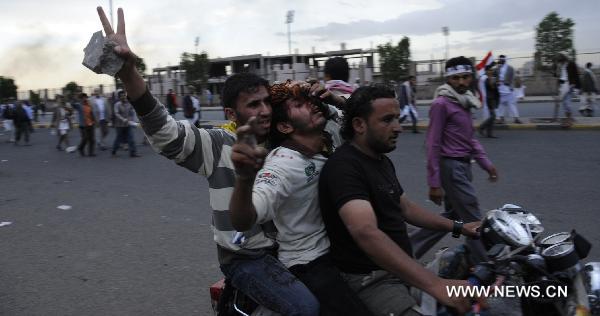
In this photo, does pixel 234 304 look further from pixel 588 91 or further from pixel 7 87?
pixel 7 87

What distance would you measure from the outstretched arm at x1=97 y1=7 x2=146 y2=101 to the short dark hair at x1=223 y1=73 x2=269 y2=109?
38cm

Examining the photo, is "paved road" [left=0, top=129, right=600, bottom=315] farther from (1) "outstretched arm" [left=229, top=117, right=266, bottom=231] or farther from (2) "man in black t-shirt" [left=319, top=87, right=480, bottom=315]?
(1) "outstretched arm" [left=229, top=117, right=266, bottom=231]

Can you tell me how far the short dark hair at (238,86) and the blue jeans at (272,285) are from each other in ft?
2.39

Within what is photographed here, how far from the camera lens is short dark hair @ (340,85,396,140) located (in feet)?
7.63

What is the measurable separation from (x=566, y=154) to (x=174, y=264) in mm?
7460

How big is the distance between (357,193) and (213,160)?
72 cm

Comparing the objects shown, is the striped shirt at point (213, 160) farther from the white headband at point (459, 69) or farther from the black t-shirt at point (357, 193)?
the white headband at point (459, 69)

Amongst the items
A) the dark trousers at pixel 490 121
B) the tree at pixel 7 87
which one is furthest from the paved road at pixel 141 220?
the tree at pixel 7 87

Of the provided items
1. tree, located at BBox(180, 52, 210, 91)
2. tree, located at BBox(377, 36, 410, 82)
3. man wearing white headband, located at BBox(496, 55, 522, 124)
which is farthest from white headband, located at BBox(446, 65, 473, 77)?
tree, located at BBox(180, 52, 210, 91)

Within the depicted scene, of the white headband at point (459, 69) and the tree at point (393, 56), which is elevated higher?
the tree at point (393, 56)

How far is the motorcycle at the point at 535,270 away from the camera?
226 cm

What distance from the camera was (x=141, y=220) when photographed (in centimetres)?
657

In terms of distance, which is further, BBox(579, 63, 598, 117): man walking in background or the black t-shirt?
BBox(579, 63, 598, 117): man walking in background

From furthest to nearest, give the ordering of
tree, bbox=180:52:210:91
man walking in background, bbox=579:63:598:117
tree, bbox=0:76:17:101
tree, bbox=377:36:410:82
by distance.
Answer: tree, bbox=0:76:17:101 < tree, bbox=180:52:210:91 < tree, bbox=377:36:410:82 < man walking in background, bbox=579:63:598:117
